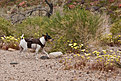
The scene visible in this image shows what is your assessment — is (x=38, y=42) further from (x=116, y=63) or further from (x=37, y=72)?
(x=116, y=63)

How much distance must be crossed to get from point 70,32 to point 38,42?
1.44 m

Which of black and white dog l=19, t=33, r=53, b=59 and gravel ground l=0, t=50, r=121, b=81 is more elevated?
black and white dog l=19, t=33, r=53, b=59

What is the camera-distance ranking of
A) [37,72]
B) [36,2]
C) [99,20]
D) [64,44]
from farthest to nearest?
1. [36,2]
2. [99,20]
3. [64,44]
4. [37,72]

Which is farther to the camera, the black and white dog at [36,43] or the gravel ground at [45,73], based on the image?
the black and white dog at [36,43]

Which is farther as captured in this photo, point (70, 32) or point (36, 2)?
point (36, 2)

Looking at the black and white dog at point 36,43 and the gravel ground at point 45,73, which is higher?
the black and white dog at point 36,43

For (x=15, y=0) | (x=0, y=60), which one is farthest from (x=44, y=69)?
(x=15, y=0)

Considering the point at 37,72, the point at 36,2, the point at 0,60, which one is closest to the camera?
the point at 37,72

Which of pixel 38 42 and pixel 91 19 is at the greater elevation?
pixel 91 19

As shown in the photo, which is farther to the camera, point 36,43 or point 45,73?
point 36,43

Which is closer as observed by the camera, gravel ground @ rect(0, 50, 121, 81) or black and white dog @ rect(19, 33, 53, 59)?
gravel ground @ rect(0, 50, 121, 81)

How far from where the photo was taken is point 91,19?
24.5 ft

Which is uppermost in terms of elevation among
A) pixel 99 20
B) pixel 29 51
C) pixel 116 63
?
pixel 99 20

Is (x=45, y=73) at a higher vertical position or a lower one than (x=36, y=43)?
lower
